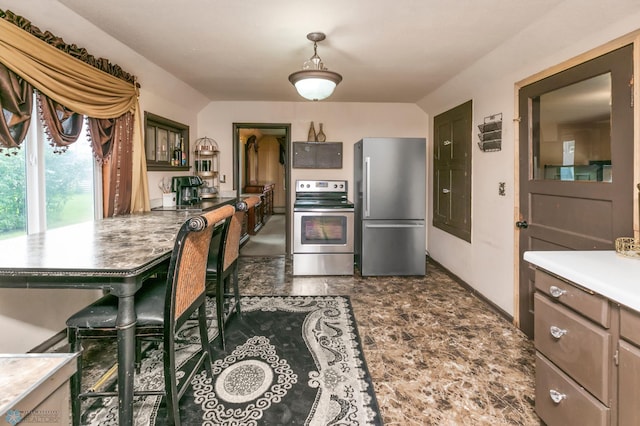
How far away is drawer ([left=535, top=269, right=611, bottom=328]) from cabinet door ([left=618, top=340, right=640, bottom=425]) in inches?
3.9

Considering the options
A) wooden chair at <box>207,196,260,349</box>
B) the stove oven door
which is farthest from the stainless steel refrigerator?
wooden chair at <box>207,196,260,349</box>

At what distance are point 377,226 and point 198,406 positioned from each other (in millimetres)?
2829

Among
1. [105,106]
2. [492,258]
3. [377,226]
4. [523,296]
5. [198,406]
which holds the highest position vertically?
[105,106]

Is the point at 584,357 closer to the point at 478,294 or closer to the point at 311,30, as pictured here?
→ the point at 478,294

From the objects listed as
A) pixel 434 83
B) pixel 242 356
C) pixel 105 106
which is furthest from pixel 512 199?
pixel 105 106

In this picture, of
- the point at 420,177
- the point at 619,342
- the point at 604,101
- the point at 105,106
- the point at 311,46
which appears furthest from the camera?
the point at 420,177

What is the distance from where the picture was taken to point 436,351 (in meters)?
2.36

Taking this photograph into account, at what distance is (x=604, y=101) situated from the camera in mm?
1960

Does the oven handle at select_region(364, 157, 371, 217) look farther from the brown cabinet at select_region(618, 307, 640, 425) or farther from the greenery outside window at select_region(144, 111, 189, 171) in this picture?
the brown cabinet at select_region(618, 307, 640, 425)

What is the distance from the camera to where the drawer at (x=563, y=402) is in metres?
1.21

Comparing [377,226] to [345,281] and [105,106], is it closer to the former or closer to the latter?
[345,281]

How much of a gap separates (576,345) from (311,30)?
2.40 metres

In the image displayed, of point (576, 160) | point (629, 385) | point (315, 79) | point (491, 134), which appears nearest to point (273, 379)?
point (629, 385)

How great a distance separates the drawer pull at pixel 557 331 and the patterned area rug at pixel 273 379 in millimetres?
893
